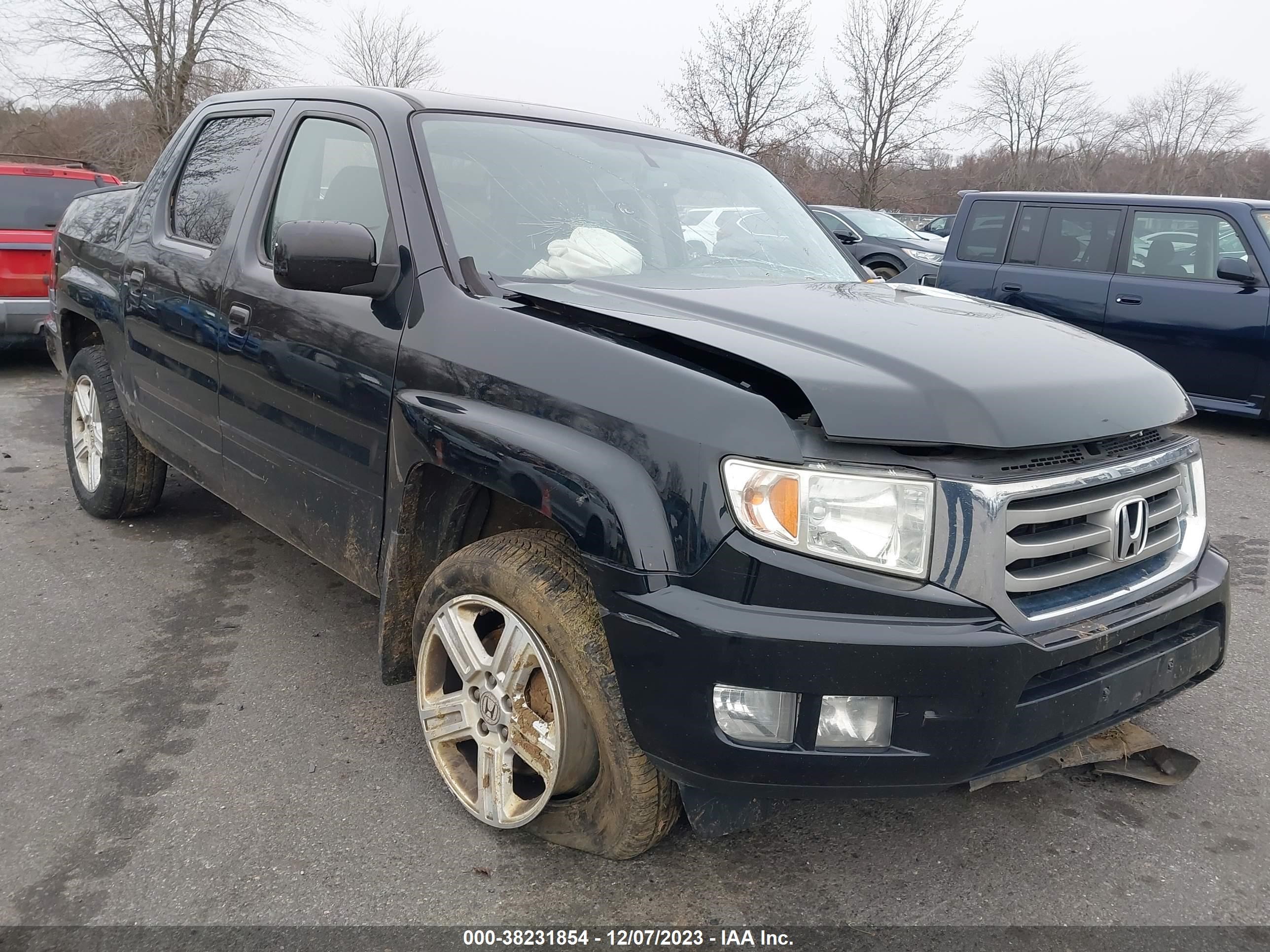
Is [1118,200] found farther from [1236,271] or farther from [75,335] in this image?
[75,335]

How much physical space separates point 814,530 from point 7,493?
500 cm

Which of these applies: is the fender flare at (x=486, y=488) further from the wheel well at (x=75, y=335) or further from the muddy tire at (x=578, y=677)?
the wheel well at (x=75, y=335)

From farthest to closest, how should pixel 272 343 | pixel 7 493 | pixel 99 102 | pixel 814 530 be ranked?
pixel 99 102
pixel 7 493
pixel 272 343
pixel 814 530

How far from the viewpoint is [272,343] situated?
2957mm

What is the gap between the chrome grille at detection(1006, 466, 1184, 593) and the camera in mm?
1895

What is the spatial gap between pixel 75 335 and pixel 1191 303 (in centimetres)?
761

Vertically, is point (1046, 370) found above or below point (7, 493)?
above

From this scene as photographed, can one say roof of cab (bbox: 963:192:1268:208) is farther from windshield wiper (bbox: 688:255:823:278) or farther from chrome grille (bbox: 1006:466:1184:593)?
chrome grille (bbox: 1006:466:1184:593)

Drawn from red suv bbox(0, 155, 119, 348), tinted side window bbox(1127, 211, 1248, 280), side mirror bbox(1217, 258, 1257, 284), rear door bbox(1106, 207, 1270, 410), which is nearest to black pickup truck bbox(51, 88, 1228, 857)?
rear door bbox(1106, 207, 1270, 410)

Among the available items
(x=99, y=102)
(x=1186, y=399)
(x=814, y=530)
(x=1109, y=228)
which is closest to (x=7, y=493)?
(x=814, y=530)

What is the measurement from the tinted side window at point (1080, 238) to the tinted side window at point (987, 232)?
38 centimetres

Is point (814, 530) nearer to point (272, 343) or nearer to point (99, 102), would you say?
point (272, 343)

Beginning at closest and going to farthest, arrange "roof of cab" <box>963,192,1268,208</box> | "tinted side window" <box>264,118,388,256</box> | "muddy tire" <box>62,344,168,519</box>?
"tinted side window" <box>264,118,388,256</box> → "muddy tire" <box>62,344,168,519</box> → "roof of cab" <box>963,192,1268,208</box>

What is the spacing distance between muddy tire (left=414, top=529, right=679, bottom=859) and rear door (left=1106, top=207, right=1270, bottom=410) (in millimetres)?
6861
